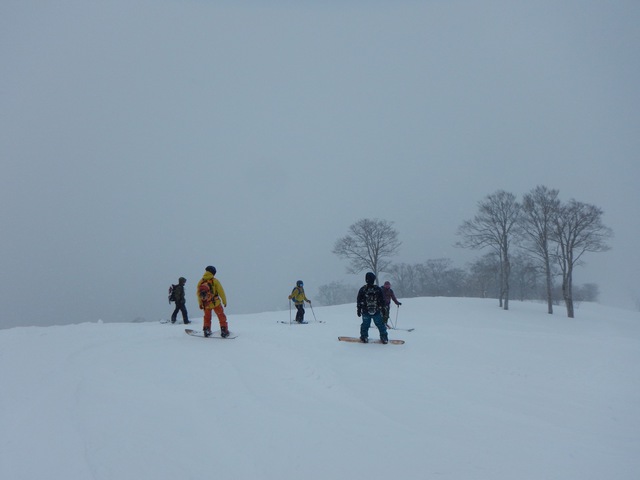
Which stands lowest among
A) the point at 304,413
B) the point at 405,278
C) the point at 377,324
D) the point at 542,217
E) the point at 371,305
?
the point at 304,413

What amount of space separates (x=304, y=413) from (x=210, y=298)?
19.5 ft

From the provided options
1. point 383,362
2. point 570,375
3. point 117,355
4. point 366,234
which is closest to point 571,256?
point 366,234

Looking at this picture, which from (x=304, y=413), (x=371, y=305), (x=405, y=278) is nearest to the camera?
(x=304, y=413)

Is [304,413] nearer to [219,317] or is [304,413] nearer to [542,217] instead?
[219,317]

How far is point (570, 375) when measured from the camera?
7898 mm

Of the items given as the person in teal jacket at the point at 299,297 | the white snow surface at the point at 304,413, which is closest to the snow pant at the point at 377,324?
the white snow surface at the point at 304,413

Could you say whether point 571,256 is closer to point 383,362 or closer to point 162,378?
point 383,362

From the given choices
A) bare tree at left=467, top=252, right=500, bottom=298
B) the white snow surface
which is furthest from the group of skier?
bare tree at left=467, top=252, right=500, bottom=298

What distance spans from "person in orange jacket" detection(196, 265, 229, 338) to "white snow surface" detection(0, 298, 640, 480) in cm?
92

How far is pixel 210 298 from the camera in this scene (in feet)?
33.1

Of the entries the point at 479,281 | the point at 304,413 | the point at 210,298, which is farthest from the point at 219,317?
the point at 479,281

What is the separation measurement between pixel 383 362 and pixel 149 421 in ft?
17.0

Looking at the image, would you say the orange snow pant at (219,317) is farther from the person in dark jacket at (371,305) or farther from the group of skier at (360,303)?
the person in dark jacket at (371,305)

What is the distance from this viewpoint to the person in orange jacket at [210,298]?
1007 centimetres
